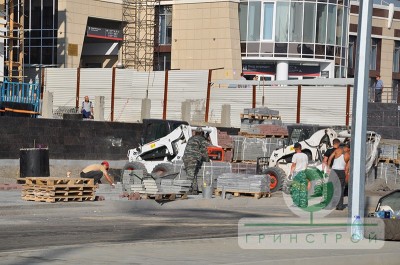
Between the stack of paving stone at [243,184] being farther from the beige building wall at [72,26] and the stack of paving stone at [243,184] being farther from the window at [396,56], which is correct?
the window at [396,56]

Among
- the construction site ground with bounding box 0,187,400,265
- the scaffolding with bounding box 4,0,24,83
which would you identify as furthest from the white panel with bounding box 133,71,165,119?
the construction site ground with bounding box 0,187,400,265

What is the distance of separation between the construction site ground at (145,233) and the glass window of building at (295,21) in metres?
37.0

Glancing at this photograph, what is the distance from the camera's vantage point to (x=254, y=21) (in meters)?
66.7

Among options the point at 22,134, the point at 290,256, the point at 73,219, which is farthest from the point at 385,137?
the point at 290,256

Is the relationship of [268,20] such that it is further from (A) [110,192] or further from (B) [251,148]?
(A) [110,192]

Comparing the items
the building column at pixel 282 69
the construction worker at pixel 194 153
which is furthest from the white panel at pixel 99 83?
the construction worker at pixel 194 153

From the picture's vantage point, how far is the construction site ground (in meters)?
13.6

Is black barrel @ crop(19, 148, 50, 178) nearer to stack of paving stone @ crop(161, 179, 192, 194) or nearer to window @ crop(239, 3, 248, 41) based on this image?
stack of paving stone @ crop(161, 179, 192, 194)

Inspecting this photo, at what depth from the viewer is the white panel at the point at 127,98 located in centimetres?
5181

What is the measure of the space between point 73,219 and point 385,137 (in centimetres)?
2828

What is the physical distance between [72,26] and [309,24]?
631 inches

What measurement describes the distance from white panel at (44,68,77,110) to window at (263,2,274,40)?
54.1ft

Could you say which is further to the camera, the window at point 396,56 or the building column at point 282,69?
the window at point 396,56

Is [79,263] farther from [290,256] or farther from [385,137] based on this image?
[385,137]
